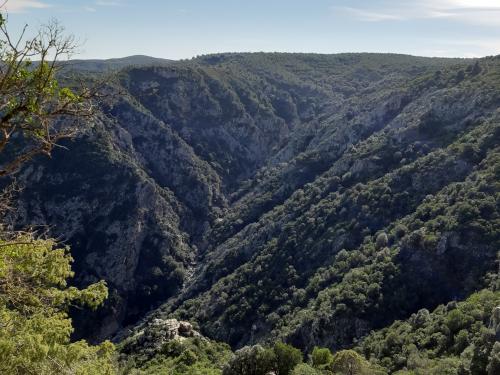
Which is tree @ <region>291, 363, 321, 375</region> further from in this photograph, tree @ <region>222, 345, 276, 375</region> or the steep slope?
the steep slope

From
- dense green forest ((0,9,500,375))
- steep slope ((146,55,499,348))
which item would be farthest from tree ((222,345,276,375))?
steep slope ((146,55,499,348))

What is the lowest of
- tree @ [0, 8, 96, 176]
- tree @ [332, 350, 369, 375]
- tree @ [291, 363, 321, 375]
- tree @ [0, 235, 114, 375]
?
tree @ [291, 363, 321, 375]

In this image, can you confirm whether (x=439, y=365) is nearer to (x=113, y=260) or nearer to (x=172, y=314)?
(x=172, y=314)

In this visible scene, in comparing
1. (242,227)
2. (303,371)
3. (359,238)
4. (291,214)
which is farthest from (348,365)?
(242,227)

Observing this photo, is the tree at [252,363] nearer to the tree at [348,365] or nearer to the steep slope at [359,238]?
the tree at [348,365]

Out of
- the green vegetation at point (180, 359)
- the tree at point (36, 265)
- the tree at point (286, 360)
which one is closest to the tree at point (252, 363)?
the tree at point (286, 360)
